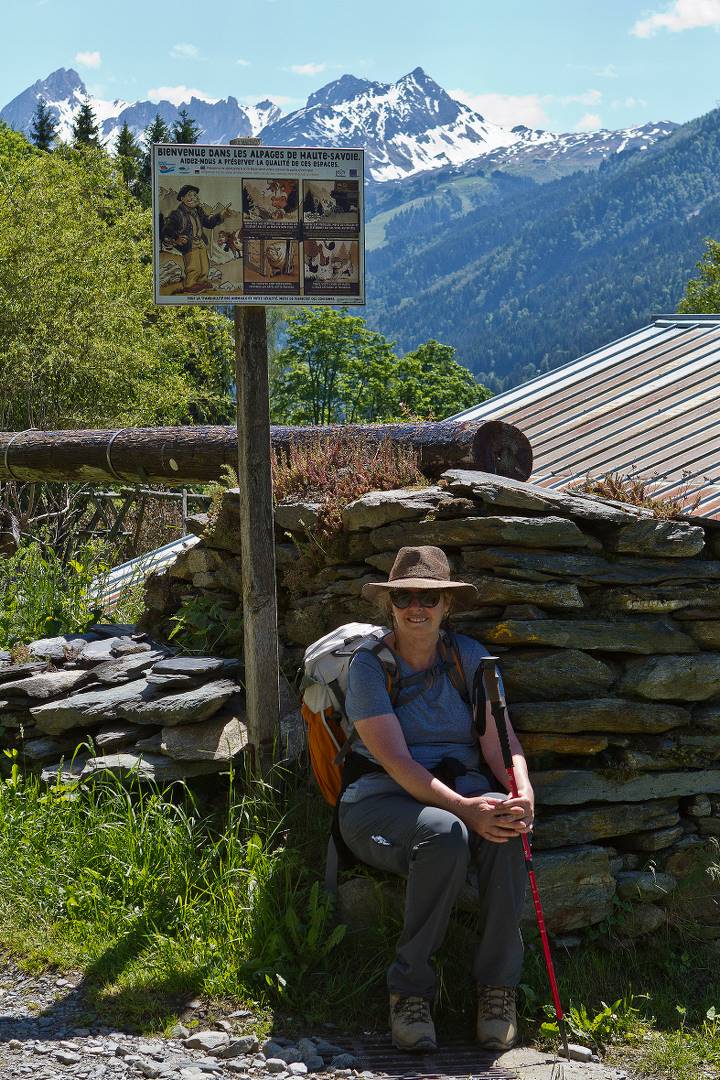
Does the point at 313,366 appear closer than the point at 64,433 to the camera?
No

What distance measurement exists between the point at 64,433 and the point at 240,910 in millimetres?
5459

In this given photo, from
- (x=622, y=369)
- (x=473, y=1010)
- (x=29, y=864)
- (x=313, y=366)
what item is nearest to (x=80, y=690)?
(x=29, y=864)

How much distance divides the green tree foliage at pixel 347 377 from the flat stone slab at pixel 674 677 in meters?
51.1

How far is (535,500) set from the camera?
5203 mm

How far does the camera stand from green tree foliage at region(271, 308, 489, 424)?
190 feet

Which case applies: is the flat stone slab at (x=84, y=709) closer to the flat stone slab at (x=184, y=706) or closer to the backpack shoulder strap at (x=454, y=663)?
the flat stone slab at (x=184, y=706)

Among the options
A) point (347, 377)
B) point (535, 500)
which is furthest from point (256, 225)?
point (347, 377)

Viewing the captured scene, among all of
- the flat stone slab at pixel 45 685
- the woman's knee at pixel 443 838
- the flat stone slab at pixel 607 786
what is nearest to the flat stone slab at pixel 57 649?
the flat stone slab at pixel 45 685

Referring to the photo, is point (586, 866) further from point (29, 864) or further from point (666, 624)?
point (29, 864)

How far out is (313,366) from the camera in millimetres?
60344

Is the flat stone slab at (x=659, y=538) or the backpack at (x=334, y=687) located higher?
the flat stone slab at (x=659, y=538)

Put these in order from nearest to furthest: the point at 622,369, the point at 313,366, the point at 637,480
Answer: the point at 637,480, the point at 622,369, the point at 313,366

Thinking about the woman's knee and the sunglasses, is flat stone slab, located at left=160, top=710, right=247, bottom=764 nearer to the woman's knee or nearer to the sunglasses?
the sunglasses

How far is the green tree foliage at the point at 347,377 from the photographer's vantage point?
190ft
